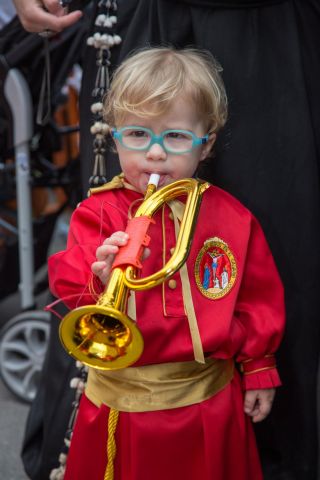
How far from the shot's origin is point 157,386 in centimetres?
151

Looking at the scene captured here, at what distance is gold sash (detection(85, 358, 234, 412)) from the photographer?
59.5 inches

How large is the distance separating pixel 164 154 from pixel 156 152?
2cm

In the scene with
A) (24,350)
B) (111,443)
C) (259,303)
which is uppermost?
(259,303)

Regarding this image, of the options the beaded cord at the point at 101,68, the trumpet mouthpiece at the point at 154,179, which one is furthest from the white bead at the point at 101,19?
the trumpet mouthpiece at the point at 154,179

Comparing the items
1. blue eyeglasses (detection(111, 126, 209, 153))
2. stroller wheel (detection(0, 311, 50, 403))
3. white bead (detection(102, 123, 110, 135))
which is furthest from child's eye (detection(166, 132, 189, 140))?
stroller wheel (detection(0, 311, 50, 403))

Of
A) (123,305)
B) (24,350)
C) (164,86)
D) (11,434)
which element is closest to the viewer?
(123,305)

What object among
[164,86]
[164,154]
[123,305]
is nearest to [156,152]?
[164,154]

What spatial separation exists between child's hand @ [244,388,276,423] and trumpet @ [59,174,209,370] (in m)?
0.44

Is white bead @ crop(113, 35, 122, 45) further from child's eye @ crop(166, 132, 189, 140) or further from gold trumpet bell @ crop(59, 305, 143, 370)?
gold trumpet bell @ crop(59, 305, 143, 370)

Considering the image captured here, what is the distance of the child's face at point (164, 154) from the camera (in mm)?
1456

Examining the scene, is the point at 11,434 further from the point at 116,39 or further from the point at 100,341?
the point at 116,39

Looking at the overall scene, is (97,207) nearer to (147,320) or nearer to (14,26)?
(147,320)

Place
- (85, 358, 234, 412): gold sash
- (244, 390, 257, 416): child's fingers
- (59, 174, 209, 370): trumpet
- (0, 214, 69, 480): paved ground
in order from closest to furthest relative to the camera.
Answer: (59, 174, 209, 370): trumpet < (85, 358, 234, 412): gold sash < (244, 390, 257, 416): child's fingers < (0, 214, 69, 480): paved ground

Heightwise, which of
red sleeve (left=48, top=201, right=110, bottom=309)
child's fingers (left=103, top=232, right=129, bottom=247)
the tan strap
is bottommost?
the tan strap
